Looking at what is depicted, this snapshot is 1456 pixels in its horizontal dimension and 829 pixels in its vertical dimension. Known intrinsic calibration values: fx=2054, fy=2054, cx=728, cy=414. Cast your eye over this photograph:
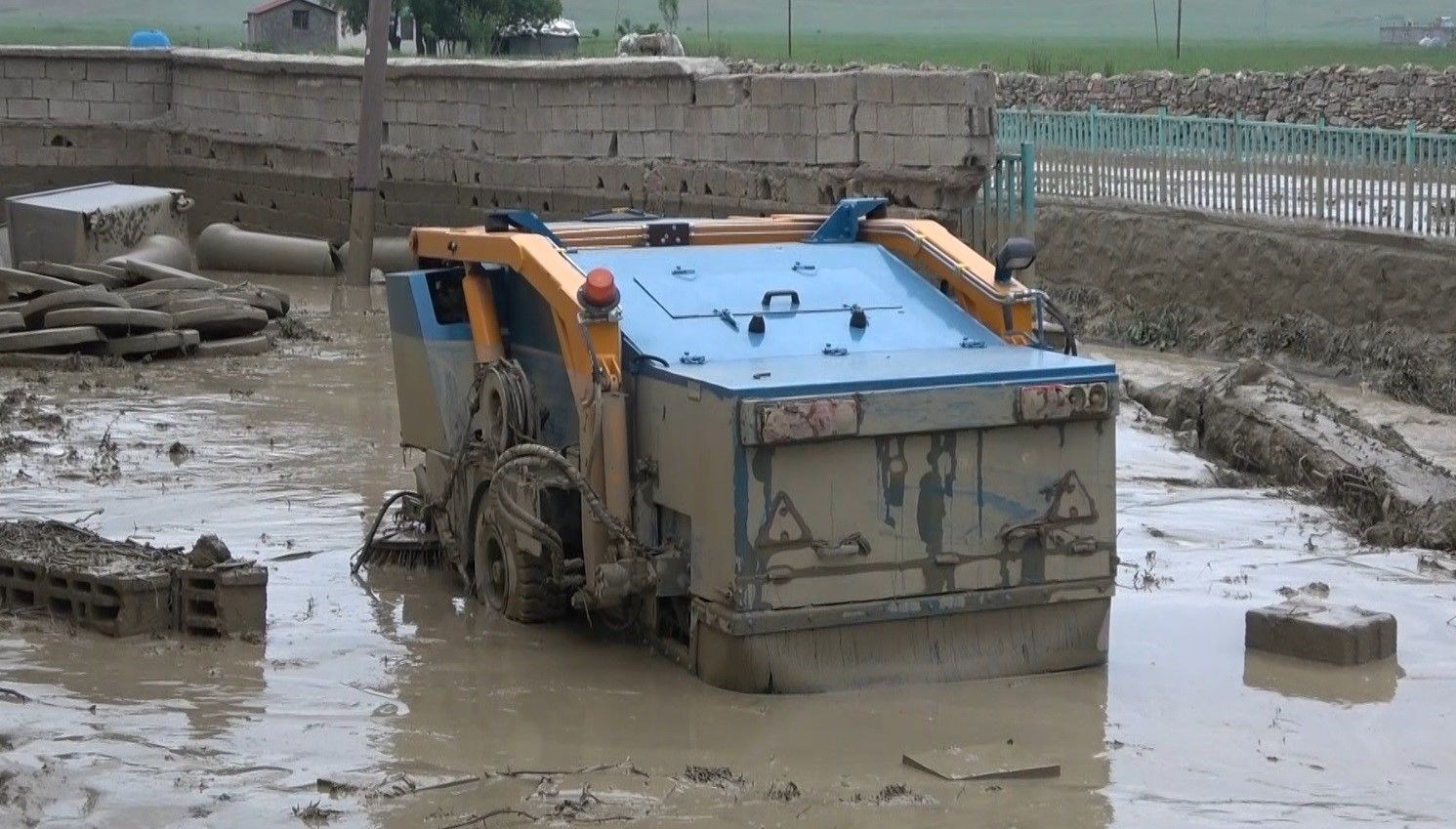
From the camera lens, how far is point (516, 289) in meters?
7.95

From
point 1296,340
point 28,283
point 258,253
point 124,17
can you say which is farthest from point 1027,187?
point 124,17

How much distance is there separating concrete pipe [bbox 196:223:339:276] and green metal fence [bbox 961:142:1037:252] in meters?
7.71

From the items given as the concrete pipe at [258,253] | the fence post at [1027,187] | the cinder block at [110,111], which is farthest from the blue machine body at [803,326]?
the cinder block at [110,111]

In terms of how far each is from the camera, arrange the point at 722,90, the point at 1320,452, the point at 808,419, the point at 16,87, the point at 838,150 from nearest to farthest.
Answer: the point at 808,419, the point at 1320,452, the point at 838,150, the point at 722,90, the point at 16,87

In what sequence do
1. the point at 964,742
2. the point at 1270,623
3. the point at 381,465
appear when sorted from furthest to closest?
the point at 381,465 < the point at 1270,623 < the point at 964,742

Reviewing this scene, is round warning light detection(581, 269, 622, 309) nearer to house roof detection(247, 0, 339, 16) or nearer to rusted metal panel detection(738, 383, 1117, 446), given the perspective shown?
rusted metal panel detection(738, 383, 1117, 446)

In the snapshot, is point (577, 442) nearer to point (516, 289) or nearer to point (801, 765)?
point (516, 289)

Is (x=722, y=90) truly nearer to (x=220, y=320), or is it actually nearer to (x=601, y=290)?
(x=220, y=320)

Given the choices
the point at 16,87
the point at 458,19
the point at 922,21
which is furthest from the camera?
the point at 922,21

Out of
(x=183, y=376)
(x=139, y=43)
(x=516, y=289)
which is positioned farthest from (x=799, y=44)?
(x=516, y=289)

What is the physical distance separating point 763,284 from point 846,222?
2.82 ft

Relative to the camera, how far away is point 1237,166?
58.2 feet

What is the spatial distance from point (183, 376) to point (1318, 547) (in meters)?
8.00

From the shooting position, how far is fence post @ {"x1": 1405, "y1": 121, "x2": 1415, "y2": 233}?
51.6 feet
